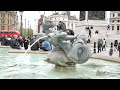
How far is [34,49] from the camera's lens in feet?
91.6

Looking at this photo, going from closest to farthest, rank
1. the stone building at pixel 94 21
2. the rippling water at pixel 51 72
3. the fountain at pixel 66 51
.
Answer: the rippling water at pixel 51 72 < the fountain at pixel 66 51 < the stone building at pixel 94 21

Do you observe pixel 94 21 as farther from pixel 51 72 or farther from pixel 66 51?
pixel 51 72

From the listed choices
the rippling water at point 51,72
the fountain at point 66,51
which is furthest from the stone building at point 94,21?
the fountain at point 66,51

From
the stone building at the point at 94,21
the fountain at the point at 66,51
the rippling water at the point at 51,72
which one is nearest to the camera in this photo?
the rippling water at the point at 51,72

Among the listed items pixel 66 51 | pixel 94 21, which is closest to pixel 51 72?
pixel 66 51

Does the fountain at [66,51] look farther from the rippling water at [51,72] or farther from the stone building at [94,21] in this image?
the stone building at [94,21]

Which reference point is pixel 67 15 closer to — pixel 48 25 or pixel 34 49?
pixel 34 49

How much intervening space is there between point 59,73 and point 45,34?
2.27 m

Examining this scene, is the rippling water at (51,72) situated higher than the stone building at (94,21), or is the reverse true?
the stone building at (94,21)

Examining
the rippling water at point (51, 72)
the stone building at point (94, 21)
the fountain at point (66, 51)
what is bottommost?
the rippling water at point (51, 72)

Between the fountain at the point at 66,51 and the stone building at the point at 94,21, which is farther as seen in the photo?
the stone building at the point at 94,21

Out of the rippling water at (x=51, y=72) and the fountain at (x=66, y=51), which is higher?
the fountain at (x=66, y=51)
